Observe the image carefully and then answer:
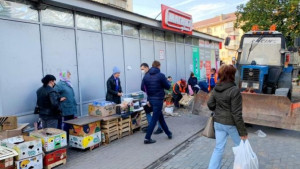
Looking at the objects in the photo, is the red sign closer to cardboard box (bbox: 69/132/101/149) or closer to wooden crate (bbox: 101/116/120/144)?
wooden crate (bbox: 101/116/120/144)

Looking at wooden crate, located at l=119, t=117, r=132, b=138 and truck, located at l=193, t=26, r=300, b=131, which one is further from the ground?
truck, located at l=193, t=26, r=300, b=131

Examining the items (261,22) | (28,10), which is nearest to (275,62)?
(28,10)

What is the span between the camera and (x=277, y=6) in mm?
18297

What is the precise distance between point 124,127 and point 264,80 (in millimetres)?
4645

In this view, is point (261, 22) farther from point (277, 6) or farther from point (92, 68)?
point (92, 68)

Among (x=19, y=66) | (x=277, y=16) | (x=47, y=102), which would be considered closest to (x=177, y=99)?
(x=47, y=102)

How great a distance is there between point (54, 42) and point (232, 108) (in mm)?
5088

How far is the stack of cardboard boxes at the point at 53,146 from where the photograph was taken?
4.62 m

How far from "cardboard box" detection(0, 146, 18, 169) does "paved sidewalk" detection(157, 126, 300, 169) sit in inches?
99.2

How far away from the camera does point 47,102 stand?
5.38 metres

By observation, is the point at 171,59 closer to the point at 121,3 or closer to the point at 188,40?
the point at 188,40

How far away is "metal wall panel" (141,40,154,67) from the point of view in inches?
409

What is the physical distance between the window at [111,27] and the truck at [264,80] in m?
3.75

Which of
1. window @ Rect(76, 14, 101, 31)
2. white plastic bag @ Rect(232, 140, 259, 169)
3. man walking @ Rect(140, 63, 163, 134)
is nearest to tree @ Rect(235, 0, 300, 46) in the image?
window @ Rect(76, 14, 101, 31)
